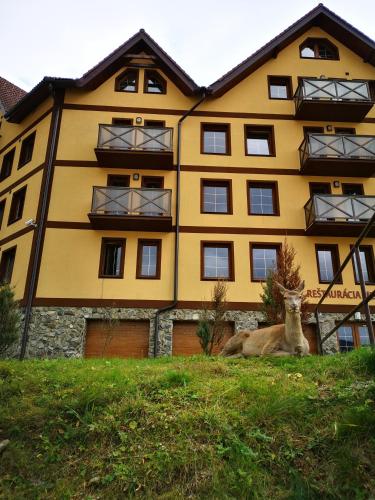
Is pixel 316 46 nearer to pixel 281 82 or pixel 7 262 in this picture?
pixel 281 82

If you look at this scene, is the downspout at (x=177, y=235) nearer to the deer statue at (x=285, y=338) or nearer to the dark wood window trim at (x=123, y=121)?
the dark wood window trim at (x=123, y=121)

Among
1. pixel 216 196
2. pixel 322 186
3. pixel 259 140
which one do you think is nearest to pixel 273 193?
pixel 322 186

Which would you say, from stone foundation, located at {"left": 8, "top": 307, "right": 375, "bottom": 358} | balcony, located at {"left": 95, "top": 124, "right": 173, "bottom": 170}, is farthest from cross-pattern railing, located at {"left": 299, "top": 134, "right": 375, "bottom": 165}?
stone foundation, located at {"left": 8, "top": 307, "right": 375, "bottom": 358}

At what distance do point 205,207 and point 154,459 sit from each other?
16968mm

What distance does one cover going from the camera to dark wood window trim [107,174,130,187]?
69.0ft

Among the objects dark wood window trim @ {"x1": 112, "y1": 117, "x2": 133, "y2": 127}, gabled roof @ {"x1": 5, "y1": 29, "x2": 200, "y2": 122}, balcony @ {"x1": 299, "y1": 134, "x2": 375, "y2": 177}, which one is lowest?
balcony @ {"x1": 299, "y1": 134, "x2": 375, "y2": 177}

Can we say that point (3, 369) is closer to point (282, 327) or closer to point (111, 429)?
point (111, 429)

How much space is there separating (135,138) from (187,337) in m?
9.62

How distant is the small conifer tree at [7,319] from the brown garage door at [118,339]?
4.33 metres

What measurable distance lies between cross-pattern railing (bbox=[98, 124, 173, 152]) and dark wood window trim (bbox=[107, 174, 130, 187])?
4.93 feet

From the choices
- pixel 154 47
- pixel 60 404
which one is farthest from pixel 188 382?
pixel 154 47

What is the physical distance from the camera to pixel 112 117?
2197 centimetres

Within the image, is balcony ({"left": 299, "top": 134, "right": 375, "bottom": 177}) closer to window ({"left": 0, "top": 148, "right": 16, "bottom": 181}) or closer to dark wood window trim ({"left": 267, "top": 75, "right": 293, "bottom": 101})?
dark wood window trim ({"left": 267, "top": 75, "right": 293, "bottom": 101})

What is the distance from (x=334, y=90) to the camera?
21.4 metres
